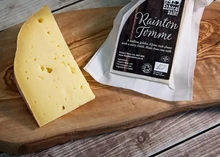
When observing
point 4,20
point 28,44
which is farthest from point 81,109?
point 4,20

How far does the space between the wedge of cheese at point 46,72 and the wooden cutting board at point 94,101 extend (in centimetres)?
2

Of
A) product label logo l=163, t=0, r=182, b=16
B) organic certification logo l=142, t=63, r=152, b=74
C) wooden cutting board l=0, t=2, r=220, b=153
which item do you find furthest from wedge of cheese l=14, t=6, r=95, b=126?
product label logo l=163, t=0, r=182, b=16

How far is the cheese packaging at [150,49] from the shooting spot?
0.79m

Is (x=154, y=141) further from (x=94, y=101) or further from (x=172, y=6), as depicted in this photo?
(x=172, y=6)

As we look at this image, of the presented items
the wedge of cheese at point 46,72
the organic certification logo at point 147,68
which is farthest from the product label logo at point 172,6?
the wedge of cheese at point 46,72

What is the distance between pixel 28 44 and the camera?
76 cm

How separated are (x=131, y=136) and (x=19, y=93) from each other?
0.25 meters

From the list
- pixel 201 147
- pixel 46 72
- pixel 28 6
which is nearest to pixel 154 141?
pixel 201 147

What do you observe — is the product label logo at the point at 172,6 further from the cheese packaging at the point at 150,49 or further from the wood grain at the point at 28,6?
the wood grain at the point at 28,6

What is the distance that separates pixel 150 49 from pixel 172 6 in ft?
0.33

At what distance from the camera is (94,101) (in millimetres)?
770

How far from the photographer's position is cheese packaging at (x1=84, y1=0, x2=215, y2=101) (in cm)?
79

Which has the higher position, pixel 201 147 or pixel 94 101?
pixel 94 101

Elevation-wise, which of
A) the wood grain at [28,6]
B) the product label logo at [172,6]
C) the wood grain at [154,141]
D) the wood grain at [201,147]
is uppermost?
the product label logo at [172,6]
